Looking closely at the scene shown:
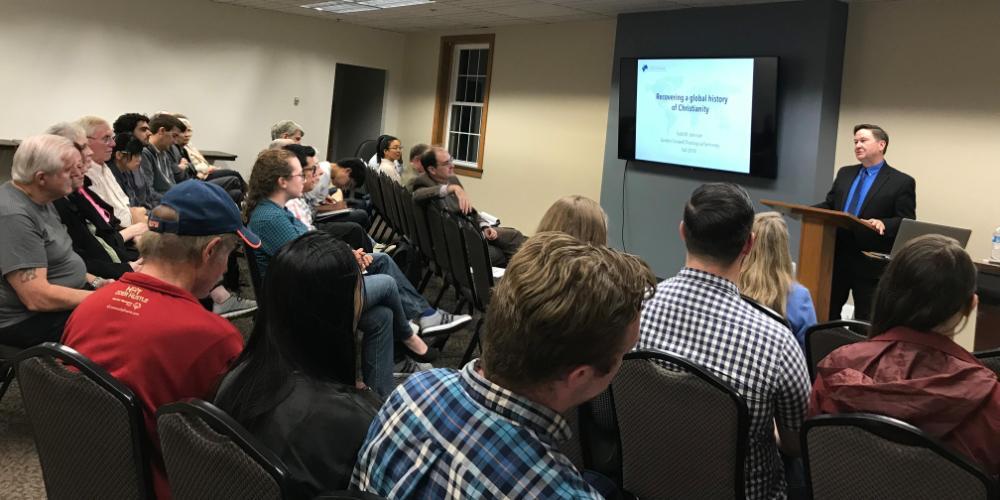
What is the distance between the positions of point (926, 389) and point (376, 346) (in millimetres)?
2165

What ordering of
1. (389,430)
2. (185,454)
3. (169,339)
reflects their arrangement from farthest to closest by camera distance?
(169,339) → (185,454) → (389,430)

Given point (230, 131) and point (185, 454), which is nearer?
point (185, 454)

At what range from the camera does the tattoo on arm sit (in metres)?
2.67

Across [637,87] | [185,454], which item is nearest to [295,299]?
[185,454]

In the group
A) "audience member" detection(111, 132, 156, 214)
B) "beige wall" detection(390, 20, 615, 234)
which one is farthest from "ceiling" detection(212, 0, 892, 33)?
"audience member" detection(111, 132, 156, 214)

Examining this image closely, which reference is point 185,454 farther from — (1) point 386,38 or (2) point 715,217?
(1) point 386,38

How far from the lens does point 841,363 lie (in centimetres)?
178

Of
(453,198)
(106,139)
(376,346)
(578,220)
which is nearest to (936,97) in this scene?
(453,198)

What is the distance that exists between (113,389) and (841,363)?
152 centimetres

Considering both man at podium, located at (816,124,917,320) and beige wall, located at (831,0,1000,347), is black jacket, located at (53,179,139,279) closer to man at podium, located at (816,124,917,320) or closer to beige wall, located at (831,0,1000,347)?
man at podium, located at (816,124,917,320)

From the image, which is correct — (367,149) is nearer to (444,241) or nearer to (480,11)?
(480,11)

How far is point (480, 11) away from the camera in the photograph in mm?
8852

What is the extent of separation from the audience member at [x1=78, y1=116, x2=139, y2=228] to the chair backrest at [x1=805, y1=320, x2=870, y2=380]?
347 cm

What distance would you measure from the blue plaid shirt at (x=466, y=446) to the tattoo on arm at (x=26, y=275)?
6.89 feet
